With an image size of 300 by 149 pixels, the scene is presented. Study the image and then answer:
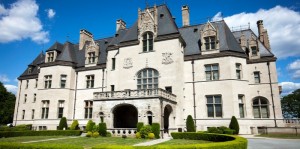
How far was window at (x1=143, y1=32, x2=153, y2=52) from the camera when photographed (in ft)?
91.0

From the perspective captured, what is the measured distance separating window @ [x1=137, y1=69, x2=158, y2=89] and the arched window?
41.6 feet

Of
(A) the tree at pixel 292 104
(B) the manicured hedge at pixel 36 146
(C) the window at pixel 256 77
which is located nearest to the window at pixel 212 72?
(C) the window at pixel 256 77

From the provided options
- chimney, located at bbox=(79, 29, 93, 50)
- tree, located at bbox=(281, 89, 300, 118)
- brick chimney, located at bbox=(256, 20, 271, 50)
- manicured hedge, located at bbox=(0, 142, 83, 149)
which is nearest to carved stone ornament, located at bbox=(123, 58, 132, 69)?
chimney, located at bbox=(79, 29, 93, 50)

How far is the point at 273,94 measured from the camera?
25.9 m

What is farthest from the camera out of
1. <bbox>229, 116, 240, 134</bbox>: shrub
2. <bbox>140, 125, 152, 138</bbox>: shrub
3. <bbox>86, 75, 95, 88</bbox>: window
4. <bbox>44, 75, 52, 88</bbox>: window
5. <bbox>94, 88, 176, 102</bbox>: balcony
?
<bbox>86, 75, 95, 88</bbox>: window

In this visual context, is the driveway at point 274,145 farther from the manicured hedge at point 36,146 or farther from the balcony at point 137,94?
the manicured hedge at point 36,146

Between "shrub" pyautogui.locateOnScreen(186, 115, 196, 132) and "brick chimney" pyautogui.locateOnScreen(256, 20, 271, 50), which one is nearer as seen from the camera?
"shrub" pyautogui.locateOnScreen(186, 115, 196, 132)

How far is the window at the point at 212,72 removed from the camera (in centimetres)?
2634

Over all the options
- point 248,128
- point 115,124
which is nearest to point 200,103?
point 248,128

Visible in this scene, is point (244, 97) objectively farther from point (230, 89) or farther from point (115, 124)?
point (115, 124)

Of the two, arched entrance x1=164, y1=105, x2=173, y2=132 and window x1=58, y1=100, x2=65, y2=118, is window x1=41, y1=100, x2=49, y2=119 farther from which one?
arched entrance x1=164, y1=105, x2=173, y2=132

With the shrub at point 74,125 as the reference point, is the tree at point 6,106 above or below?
above

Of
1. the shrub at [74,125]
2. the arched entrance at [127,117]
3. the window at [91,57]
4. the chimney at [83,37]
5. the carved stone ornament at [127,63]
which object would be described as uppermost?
the chimney at [83,37]

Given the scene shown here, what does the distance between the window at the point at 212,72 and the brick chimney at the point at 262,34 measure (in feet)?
28.6
